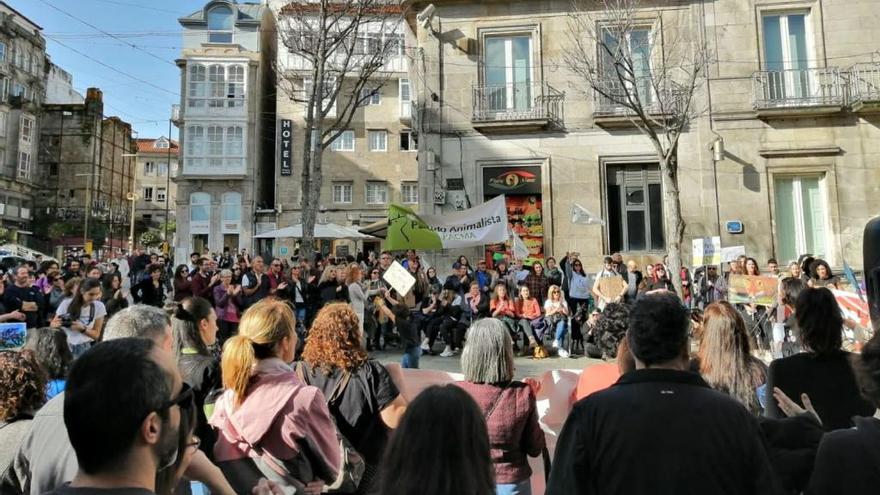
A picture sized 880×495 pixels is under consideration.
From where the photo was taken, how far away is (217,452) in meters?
2.71

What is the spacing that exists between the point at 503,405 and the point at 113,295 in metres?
9.23

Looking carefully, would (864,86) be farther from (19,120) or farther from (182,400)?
(19,120)

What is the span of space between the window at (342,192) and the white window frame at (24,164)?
3921cm

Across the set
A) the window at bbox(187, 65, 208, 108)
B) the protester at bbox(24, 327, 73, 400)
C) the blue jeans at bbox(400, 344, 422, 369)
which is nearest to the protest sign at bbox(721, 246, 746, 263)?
the blue jeans at bbox(400, 344, 422, 369)

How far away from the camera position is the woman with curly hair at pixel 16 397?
2.44 meters

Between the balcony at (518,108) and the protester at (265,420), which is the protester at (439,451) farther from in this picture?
the balcony at (518,108)

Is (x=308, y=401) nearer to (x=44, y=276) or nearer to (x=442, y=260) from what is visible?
(x=44, y=276)

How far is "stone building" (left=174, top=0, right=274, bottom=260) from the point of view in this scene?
119 ft

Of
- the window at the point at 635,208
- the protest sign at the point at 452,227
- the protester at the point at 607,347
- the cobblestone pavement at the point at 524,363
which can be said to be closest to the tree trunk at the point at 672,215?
the window at the point at 635,208

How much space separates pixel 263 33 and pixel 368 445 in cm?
4133

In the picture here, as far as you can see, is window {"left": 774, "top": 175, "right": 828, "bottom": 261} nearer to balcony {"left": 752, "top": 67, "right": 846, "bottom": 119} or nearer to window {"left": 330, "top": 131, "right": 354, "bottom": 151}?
balcony {"left": 752, "top": 67, "right": 846, "bottom": 119}

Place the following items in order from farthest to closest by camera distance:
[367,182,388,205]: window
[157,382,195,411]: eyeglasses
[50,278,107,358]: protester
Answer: [367,182,388,205]: window → [50,278,107,358]: protester → [157,382,195,411]: eyeglasses

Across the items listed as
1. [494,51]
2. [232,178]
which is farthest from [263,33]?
[494,51]

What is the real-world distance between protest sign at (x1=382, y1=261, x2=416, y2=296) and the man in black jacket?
7583 millimetres
